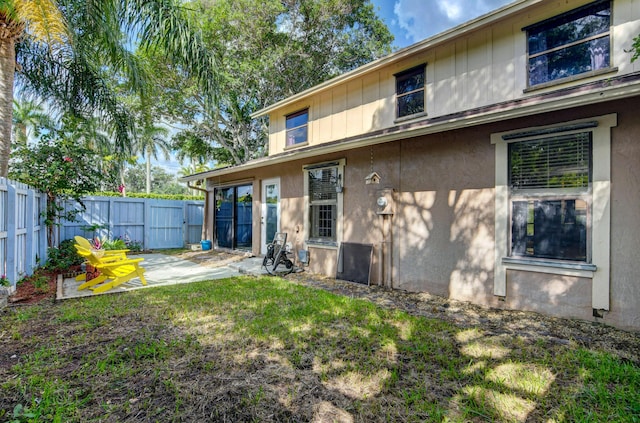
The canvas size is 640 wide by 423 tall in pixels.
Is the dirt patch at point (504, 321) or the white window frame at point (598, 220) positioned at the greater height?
the white window frame at point (598, 220)

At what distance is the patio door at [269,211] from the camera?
852 cm

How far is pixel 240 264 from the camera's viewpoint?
806 cm

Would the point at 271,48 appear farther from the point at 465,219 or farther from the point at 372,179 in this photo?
the point at 465,219

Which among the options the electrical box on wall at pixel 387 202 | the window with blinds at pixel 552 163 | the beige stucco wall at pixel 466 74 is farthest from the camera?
the electrical box on wall at pixel 387 202

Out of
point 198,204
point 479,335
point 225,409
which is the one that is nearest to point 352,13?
point 198,204

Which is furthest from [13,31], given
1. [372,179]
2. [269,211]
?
[372,179]

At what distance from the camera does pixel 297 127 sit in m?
8.91

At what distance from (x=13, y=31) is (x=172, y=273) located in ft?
18.0

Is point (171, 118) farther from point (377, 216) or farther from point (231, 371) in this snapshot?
point (231, 371)

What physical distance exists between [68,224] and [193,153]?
34.1 ft

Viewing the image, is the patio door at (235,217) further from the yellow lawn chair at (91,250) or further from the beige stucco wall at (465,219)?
the yellow lawn chair at (91,250)

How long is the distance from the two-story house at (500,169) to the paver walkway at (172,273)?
1831 millimetres

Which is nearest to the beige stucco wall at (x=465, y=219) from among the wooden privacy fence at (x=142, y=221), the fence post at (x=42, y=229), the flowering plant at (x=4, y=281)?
the flowering plant at (x=4, y=281)

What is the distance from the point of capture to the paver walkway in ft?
17.9
